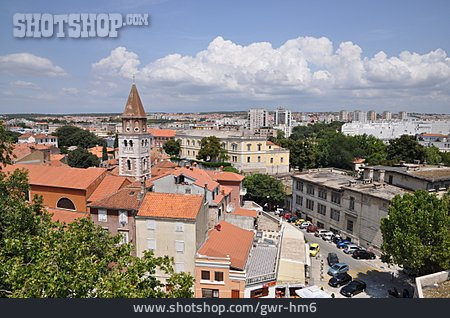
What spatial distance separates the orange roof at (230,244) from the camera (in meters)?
24.2

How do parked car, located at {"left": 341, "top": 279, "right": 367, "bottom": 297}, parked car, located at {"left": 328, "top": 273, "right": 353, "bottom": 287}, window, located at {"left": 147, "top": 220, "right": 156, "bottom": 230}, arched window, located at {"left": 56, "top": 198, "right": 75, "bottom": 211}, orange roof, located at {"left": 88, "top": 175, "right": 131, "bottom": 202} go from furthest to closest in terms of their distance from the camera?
arched window, located at {"left": 56, "top": 198, "right": 75, "bottom": 211} → orange roof, located at {"left": 88, "top": 175, "right": 131, "bottom": 202} → parked car, located at {"left": 328, "top": 273, "right": 353, "bottom": 287} → parked car, located at {"left": 341, "top": 279, "right": 367, "bottom": 297} → window, located at {"left": 147, "top": 220, "right": 156, "bottom": 230}

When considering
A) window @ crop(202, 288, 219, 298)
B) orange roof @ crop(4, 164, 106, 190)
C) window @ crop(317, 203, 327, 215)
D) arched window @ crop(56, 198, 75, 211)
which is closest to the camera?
window @ crop(202, 288, 219, 298)

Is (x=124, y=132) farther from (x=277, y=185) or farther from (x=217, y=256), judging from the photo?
(x=277, y=185)

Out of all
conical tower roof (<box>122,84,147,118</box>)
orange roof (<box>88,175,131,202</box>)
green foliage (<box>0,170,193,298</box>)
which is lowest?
orange roof (<box>88,175,131,202</box>)

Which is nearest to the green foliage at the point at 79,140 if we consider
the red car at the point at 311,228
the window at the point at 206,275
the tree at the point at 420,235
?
the red car at the point at 311,228

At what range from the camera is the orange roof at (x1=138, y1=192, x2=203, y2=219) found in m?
25.0

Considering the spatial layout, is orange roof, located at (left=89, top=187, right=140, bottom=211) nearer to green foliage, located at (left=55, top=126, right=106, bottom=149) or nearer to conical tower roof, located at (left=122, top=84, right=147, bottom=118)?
conical tower roof, located at (left=122, top=84, right=147, bottom=118)

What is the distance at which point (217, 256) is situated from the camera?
944 inches

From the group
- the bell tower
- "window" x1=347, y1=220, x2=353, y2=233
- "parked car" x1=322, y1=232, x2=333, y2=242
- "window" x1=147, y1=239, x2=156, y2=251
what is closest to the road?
"parked car" x1=322, y1=232, x2=333, y2=242

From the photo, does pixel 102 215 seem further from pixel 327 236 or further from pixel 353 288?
pixel 327 236

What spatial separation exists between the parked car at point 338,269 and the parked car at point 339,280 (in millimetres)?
953

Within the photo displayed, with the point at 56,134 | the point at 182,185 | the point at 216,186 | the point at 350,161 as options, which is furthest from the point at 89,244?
the point at 56,134

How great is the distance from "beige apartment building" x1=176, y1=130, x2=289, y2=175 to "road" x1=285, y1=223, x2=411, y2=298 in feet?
138

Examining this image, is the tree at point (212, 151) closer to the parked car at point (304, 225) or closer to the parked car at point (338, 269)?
the parked car at point (304, 225)
